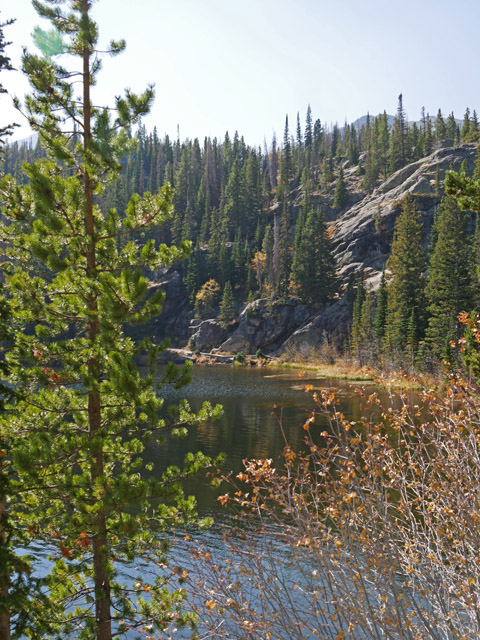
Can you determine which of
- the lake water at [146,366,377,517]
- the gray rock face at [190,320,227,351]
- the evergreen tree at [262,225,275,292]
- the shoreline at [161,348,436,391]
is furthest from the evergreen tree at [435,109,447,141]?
the lake water at [146,366,377,517]

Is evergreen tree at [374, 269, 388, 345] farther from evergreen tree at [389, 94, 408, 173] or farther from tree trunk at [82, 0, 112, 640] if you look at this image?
tree trunk at [82, 0, 112, 640]

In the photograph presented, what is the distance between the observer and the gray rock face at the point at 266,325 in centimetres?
7475

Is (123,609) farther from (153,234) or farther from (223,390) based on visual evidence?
(153,234)

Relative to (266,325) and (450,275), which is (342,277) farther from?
(450,275)

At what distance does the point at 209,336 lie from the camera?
80.9m

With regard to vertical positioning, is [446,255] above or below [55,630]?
above

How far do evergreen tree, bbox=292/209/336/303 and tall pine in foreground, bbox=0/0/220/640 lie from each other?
67493 millimetres

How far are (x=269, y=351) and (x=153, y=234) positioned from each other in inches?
1589

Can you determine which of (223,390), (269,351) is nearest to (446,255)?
(223,390)

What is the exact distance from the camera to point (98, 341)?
23.8ft

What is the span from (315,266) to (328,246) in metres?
3.68

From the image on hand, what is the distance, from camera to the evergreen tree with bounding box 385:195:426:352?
168 ft

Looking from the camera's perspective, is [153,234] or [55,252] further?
[153,234]

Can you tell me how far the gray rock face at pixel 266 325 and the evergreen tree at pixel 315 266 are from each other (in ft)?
8.66
